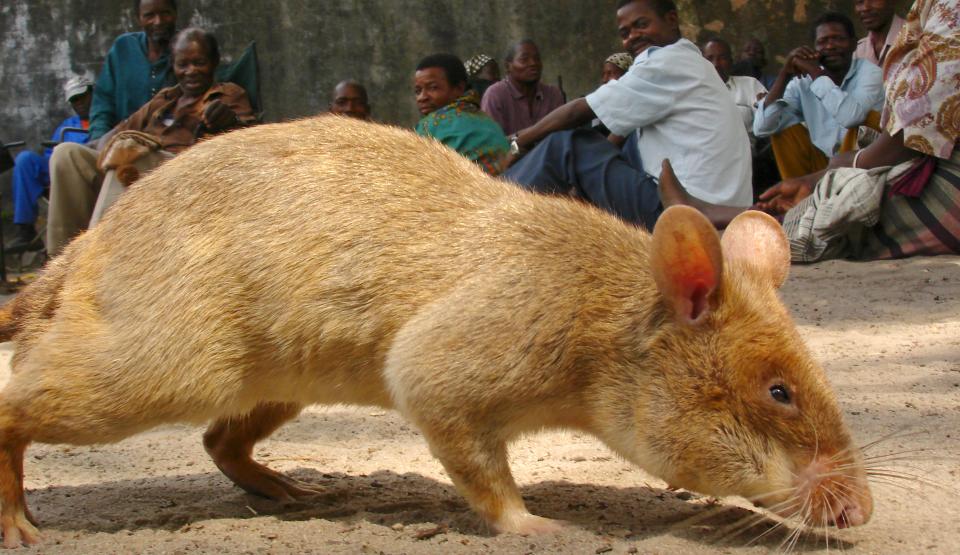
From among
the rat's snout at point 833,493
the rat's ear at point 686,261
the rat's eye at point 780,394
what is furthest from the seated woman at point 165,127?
→ the rat's snout at point 833,493

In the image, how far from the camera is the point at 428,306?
3.16 meters

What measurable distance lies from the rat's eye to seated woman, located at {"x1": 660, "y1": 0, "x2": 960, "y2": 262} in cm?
430

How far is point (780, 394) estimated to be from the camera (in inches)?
114

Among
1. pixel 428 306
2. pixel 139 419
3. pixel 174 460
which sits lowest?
pixel 174 460

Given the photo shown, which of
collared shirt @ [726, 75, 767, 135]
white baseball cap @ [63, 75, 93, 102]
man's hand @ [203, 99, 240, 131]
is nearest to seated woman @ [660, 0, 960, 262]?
collared shirt @ [726, 75, 767, 135]

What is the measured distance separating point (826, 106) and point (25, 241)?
9.44 meters

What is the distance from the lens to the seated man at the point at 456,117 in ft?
25.9

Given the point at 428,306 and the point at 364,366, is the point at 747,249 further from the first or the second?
the point at 364,366

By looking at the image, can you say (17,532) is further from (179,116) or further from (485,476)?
(179,116)

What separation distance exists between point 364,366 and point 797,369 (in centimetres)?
133

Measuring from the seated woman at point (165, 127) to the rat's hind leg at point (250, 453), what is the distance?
13.9 feet

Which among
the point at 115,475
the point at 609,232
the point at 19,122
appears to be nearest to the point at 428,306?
the point at 609,232

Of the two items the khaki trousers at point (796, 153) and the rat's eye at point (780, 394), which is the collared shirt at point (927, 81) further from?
the rat's eye at point (780, 394)

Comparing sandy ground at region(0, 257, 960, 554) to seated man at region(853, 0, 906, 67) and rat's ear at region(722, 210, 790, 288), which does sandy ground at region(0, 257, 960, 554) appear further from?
seated man at region(853, 0, 906, 67)
